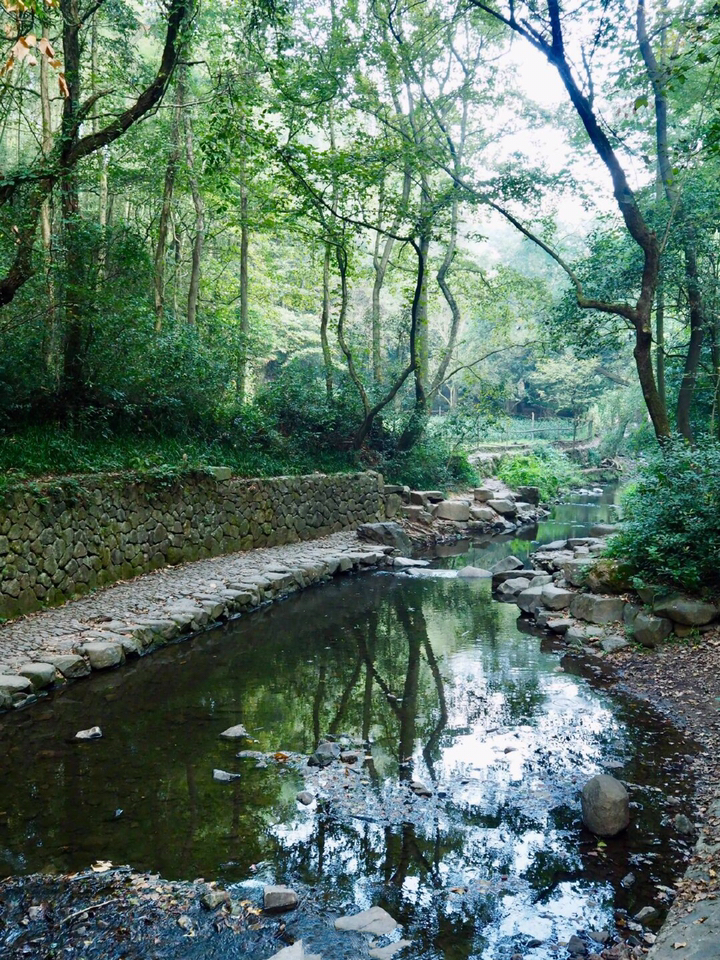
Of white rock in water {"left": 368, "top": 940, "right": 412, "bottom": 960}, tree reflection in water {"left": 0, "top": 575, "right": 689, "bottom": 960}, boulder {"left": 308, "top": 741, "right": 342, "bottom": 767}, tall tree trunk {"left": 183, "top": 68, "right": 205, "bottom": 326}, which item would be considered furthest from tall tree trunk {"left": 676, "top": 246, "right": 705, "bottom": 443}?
white rock in water {"left": 368, "top": 940, "right": 412, "bottom": 960}

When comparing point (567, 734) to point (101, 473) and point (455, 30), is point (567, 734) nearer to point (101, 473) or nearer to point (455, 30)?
point (101, 473)

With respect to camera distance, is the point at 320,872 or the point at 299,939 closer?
the point at 299,939

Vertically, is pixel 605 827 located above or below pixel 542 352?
below

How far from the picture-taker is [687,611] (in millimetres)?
6762

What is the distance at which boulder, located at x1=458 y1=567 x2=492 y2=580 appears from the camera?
11164 mm

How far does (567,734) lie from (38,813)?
12.0 ft

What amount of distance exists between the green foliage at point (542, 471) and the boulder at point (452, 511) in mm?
4625

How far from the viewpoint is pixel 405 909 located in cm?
325

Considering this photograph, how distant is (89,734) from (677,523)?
18.9 feet

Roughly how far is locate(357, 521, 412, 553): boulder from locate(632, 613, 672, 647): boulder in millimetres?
6457

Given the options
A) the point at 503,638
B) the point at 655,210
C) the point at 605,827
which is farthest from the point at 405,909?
the point at 655,210

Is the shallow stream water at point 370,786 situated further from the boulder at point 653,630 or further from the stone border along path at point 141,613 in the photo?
the boulder at point 653,630

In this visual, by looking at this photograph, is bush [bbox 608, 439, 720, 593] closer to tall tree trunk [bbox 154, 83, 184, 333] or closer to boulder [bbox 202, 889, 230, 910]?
boulder [bbox 202, 889, 230, 910]

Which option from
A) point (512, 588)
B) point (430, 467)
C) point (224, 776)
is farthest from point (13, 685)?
point (430, 467)
